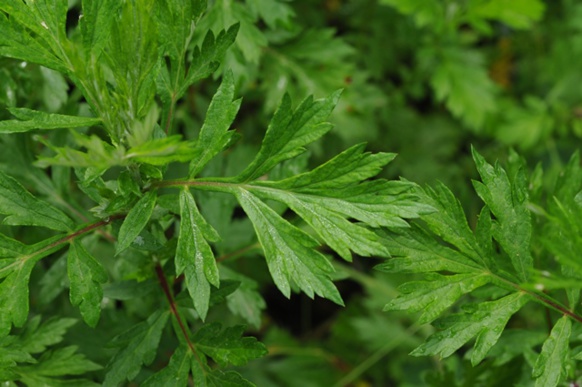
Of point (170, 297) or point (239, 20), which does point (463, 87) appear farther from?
point (170, 297)

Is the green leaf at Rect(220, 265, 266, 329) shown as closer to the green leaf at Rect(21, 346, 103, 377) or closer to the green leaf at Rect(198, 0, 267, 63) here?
the green leaf at Rect(21, 346, 103, 377)

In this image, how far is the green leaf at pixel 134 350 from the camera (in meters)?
1.45

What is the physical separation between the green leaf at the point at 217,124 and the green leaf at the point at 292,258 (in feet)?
0.48

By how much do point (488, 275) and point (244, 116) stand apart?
170cm

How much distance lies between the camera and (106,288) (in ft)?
5.18

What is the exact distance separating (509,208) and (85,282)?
36.5 inches

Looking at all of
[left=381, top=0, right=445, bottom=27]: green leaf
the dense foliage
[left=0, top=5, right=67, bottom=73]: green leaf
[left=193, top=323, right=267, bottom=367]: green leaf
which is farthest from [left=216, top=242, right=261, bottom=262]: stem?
[left=381, top=0, right=445, bottom=27]: green leaf

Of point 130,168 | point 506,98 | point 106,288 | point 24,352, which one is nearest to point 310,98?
point 130,168

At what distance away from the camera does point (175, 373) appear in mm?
Result: 1423

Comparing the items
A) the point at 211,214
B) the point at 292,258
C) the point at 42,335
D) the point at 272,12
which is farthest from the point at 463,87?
the point at 42,335

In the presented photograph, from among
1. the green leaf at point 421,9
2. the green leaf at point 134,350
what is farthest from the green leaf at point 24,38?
the green leaf at point 421,9

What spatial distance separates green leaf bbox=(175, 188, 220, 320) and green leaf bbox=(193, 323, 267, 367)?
177 millimetres

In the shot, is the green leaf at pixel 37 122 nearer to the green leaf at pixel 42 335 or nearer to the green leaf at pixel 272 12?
the green leaf at pixel 42 335

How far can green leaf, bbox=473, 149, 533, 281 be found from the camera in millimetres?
1386
